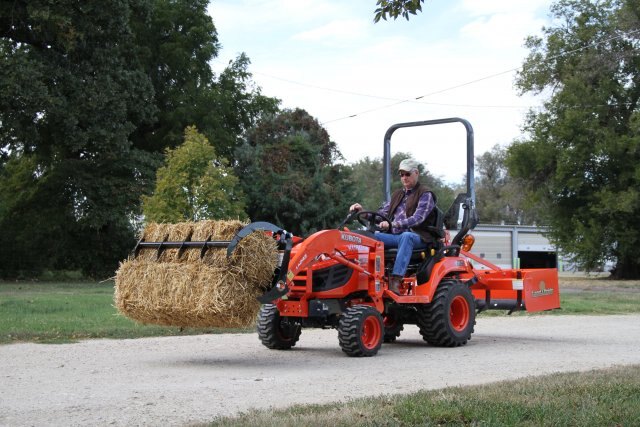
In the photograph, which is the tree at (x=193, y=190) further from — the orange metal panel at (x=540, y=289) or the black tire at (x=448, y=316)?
the black tire at (x=448, y=316)

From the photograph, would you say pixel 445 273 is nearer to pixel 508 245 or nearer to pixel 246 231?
pixel 246 231

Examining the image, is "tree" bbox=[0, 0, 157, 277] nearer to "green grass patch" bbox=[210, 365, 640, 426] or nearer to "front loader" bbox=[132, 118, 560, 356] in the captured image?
"front loader" bbox=[132, 118, 560, 356]

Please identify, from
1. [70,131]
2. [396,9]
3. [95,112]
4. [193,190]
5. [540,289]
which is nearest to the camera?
[396,9]

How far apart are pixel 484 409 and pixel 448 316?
5.50m

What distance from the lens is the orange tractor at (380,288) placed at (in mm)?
A: 11180

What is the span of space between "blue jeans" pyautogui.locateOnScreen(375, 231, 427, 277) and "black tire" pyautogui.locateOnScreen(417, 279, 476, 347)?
0.77 meters

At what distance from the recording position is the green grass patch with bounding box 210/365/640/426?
6578 mm

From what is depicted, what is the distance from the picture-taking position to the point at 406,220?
1227 cm

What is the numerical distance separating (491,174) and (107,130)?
8001cm

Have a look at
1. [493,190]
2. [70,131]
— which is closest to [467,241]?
[70,131]

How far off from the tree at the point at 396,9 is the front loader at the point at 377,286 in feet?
8.92

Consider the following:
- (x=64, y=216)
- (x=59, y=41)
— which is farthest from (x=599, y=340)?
(x=64, y=216)

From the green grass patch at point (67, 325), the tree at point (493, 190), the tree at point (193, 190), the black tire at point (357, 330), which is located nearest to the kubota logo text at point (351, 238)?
the black tire at point (357, 330)

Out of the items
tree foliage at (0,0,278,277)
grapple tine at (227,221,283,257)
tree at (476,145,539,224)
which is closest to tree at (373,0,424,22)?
grapple tine at (227,221,283,257)
